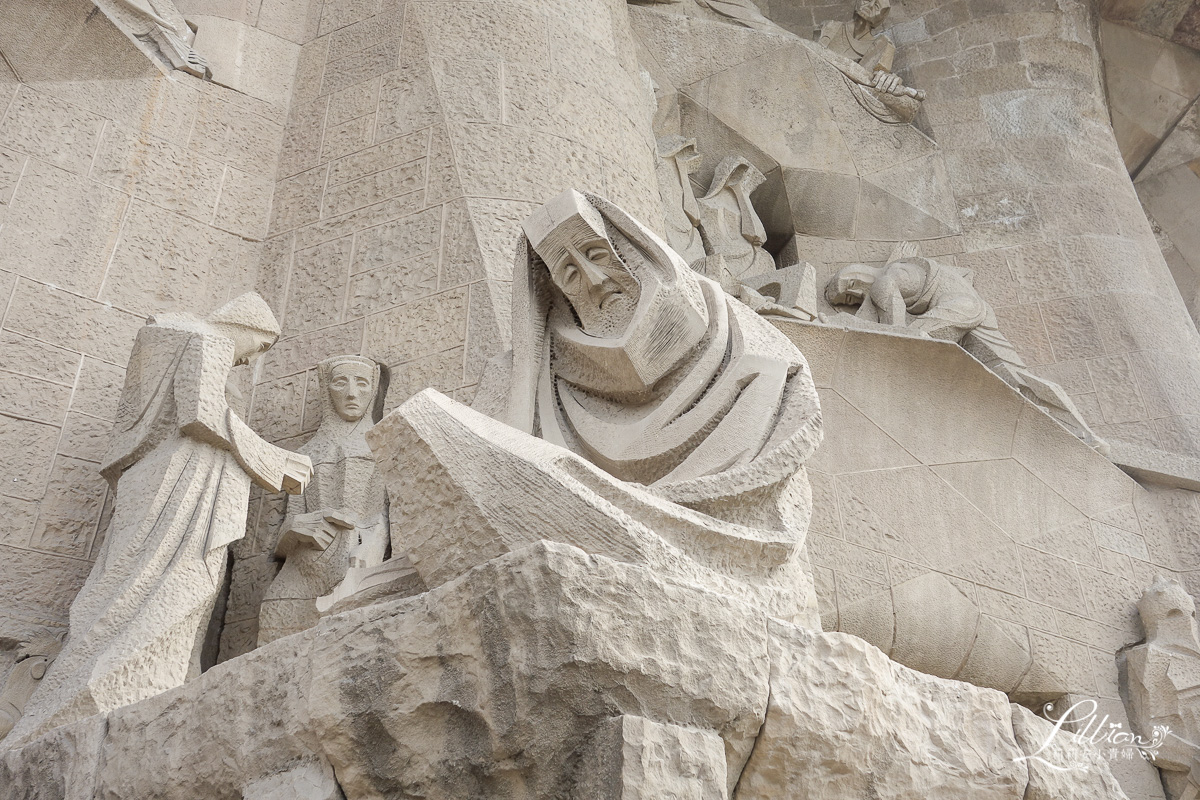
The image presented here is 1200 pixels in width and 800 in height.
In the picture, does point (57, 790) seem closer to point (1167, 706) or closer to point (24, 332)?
point (24, 332)

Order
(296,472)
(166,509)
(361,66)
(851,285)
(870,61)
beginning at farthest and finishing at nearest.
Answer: (870,61) → (851,285) → (361,66) → (296,472) → (166,509)

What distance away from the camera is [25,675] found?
338 cm

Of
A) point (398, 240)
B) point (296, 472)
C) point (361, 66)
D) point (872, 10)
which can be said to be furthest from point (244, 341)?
point (872, 10)

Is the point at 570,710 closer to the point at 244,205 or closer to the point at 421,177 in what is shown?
the point at 421,177

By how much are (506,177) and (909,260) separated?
8.64ft

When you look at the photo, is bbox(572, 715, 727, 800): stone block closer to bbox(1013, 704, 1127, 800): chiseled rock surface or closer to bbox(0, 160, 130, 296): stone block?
bbox(1013, 704, 1127, 800): chiseled rock surface

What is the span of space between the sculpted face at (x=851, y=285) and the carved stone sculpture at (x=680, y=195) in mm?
817

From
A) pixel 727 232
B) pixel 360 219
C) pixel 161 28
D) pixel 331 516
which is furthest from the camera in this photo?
pixel 727 232

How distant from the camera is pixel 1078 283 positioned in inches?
260

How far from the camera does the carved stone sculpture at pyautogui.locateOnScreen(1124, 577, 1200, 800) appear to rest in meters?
4.36

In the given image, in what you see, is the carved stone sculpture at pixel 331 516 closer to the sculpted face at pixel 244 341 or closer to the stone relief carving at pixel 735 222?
the sculpted face at pixel 244 341

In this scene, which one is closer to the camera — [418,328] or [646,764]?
[646,764]

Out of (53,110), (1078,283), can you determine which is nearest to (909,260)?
(1078,283)

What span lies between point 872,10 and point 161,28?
17.1 ft
